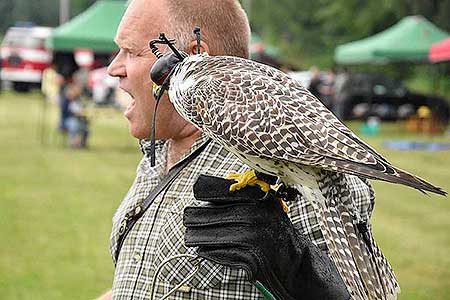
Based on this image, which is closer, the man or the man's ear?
the man

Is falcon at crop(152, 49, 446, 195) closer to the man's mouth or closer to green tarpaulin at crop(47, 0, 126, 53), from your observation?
the man's mouth

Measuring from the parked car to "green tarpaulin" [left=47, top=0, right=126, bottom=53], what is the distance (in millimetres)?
13138

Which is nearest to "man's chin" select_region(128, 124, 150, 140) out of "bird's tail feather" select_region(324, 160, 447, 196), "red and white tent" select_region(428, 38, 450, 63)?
"bird's tail feather" select_region(324, 160, 447, 196)

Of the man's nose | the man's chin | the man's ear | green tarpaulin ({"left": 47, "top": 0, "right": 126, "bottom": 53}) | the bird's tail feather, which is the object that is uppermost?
the man's ear

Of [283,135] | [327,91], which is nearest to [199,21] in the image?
[283,135]

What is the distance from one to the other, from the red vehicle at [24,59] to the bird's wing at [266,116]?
1506 inches

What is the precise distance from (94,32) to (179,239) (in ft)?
57.7

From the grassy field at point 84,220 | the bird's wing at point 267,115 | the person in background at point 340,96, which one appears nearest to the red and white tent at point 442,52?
the grassy field at point 84,220

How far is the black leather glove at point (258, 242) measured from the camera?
9.00 ft

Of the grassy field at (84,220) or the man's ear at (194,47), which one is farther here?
the grassy field at (84,220)

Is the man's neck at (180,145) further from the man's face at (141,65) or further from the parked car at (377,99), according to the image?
the parked car at (377,99)

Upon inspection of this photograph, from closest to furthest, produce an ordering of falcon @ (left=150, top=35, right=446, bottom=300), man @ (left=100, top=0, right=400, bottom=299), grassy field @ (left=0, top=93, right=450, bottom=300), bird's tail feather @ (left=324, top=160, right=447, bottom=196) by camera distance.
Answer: bird's tail feather @ (left=324, top=160, right=447, bottom=196), falcon @ (left=150, top=35, right=446, bottom=300), man @ (left=100, top=0, right=400, bottom=299), grassy field @ (left=0, top=93, right=450, bottom=300)

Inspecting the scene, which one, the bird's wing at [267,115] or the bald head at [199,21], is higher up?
the bald head at [199,21]

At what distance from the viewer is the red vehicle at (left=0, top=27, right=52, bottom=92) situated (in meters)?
40.8
